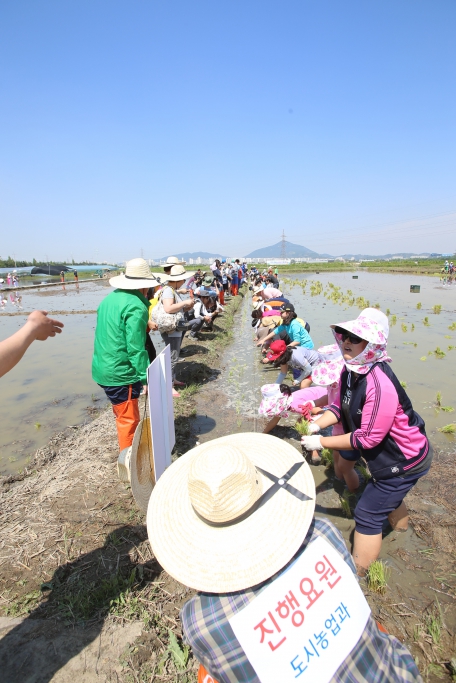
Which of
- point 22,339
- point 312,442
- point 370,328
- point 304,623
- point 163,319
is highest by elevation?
point 22,339

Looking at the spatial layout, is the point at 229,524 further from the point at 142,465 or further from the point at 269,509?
the point at 142,465

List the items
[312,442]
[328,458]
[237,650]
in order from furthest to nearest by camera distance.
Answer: [328,458] < [312,442] < [237,650]

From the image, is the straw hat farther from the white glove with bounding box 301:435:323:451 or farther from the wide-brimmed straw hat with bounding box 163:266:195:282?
the wide-brimmed straw hat with bounding box 163:266:195:282

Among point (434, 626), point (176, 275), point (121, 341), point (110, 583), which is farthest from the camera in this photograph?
point (176, 275)

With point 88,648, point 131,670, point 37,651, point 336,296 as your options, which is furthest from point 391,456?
point 336,296

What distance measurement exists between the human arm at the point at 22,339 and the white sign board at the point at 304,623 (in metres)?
1.13

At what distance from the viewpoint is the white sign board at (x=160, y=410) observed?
2387 mm

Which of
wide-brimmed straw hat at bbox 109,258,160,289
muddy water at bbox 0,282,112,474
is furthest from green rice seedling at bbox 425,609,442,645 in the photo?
muddy water at bbox 0,282,112,474

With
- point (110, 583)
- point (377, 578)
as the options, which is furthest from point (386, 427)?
point (110, 583)

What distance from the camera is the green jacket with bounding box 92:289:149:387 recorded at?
2809 millimetres

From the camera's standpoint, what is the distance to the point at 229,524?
115 cm

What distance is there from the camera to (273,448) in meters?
1.47

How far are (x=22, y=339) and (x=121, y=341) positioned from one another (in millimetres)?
1405

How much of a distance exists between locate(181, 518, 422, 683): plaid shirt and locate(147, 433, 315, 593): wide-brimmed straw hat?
0.23ft
